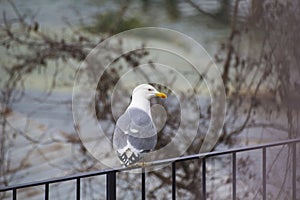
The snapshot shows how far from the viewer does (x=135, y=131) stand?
1639 mm

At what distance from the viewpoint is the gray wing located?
64.4 inches

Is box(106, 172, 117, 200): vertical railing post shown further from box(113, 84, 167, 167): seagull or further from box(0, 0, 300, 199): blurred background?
box(0, 0, 300, 199): blurred background

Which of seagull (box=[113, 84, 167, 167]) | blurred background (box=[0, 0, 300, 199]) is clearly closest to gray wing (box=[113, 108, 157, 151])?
seagull (box=[113, 84, 167, 167])

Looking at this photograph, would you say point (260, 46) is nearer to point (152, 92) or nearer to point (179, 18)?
point (179, 18)

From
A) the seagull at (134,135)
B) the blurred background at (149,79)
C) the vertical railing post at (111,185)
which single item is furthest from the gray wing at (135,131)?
the blurred background at (149,79)

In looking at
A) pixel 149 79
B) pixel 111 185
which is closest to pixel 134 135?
pixel 111 185

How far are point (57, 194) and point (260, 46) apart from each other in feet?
4.43

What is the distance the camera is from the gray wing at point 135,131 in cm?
164

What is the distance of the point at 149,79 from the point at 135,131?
102 centimetres

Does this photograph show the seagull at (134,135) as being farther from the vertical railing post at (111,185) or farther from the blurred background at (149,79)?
the blurred background at (149,79)

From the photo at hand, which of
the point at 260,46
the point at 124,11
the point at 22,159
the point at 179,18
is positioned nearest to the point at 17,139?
the point at 22,159

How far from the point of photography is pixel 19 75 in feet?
7.58

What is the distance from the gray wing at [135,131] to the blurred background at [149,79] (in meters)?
0.81

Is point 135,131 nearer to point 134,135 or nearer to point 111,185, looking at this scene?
point 134,135
